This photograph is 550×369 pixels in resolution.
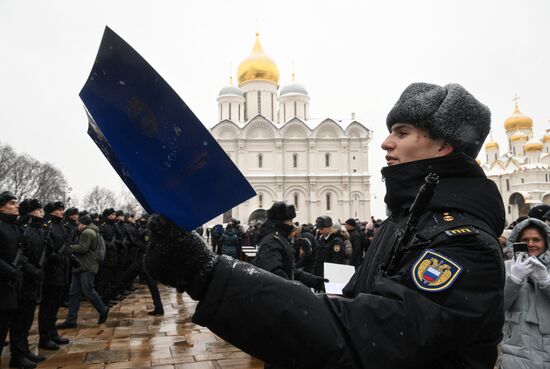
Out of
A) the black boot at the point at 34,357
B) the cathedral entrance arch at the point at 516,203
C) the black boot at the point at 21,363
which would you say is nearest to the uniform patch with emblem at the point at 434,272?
the black boot at the point at 21,363

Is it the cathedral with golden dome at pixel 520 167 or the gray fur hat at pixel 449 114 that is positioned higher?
the cathedral with golden dome at pixel 520 167

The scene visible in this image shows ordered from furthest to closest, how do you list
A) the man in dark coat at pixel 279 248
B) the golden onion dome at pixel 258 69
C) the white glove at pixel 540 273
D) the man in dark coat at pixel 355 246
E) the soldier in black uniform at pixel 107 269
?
1. the golden onion dome at pixel 258 69
2. the soldier in black uniform at pixel 107 269
3. the man in dark coat at pixel 355 246
4. the man in dark coat at pixel 279 248
5. the white glove at pixel 540 273

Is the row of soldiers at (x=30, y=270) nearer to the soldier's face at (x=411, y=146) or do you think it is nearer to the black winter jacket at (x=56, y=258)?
the black winter jacket at (x=56, y=258)

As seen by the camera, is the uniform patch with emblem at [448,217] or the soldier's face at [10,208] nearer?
the uniform patch with emblem at [448,217]

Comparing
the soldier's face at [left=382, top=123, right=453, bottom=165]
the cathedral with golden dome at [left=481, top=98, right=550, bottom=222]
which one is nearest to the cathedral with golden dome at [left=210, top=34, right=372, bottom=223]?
the cathedral with golden dome at [left=481, top=98, right=550, bottom=222]

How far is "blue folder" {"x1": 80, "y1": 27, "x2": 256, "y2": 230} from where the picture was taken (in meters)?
1.00

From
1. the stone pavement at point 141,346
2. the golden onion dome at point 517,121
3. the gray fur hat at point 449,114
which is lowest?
the stone pavement at point 141,346

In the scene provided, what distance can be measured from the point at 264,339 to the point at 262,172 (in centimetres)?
4035

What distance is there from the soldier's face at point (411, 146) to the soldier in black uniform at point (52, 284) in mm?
5793

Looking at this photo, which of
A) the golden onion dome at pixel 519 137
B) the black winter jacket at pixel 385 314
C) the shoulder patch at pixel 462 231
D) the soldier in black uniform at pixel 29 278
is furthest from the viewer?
the golden onion dome at pixel 519 137

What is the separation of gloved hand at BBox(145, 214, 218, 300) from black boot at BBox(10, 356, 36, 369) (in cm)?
506

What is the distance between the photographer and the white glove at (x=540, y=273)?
2838 millimetres

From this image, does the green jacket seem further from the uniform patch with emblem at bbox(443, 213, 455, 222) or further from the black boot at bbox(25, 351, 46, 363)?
the uniform patch with emblem at bbox(443, 213, 455, 222)

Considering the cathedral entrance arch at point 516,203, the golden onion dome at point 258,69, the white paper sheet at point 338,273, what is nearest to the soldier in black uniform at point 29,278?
the white paper sheet at point 338,273
